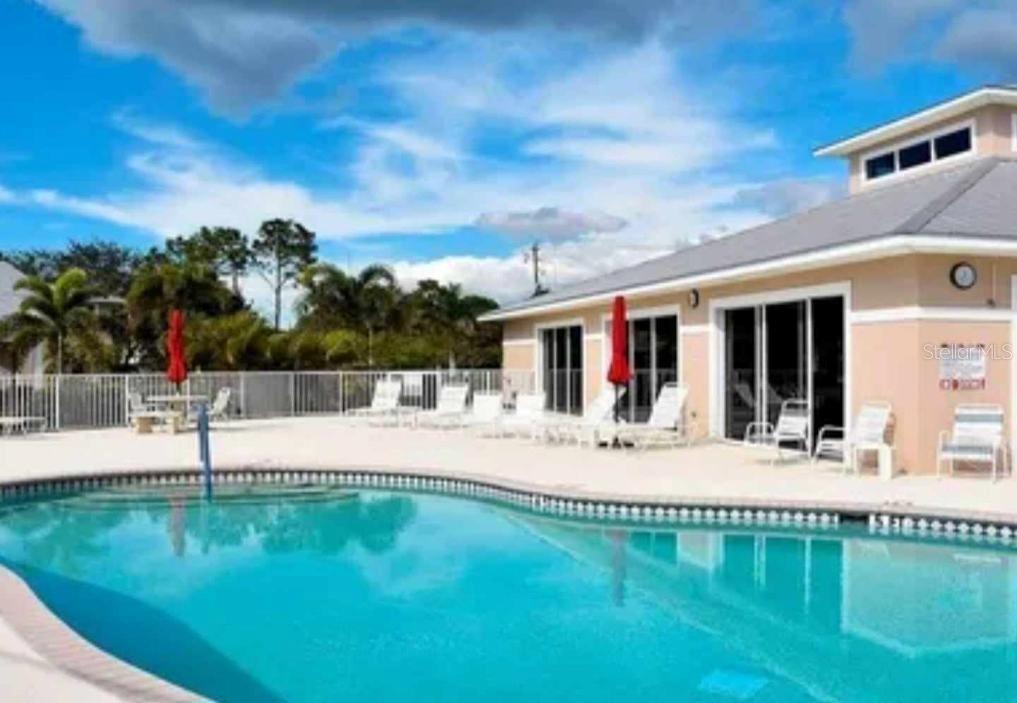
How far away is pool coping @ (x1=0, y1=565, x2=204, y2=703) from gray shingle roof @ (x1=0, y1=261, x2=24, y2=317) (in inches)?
1017

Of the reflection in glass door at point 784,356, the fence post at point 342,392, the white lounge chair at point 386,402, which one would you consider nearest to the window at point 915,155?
the reflection in glass door at point 784,356

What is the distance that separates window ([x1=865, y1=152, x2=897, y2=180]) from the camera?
18906 millimetres

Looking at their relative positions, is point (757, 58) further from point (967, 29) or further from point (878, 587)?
point (878, 587)

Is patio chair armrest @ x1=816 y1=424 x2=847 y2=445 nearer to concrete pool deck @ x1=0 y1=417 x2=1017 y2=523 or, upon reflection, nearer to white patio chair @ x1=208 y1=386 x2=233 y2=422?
concrete pool deck @ x1=0 y1=417 x2=1017 y2=523

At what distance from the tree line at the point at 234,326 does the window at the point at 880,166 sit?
13750 mm

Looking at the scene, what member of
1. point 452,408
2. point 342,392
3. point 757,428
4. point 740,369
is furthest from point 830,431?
point 342,392

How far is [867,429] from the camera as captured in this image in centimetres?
1228

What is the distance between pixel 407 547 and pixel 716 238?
14.2 m

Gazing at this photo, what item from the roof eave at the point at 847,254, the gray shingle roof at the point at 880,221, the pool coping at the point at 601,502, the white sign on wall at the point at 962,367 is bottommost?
the pool coping at the point at 601,502

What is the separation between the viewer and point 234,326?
25203 mm

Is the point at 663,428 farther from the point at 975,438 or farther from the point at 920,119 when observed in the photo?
the point at 920,119

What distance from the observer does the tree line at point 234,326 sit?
78.6 feet

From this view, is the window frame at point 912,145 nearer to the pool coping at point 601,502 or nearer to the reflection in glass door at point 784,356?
the reflection in glass door at point 784,356

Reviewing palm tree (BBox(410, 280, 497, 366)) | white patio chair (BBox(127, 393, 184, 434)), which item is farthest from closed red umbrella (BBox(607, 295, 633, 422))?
palm tree (BBox(410, 280, 497, 366))
